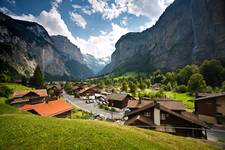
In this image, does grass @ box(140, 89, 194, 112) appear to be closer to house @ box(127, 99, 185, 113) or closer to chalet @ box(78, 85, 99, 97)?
house @ box(127, 99, 185, 113)

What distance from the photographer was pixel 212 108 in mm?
40219

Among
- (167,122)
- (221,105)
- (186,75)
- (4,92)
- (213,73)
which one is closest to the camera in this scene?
(167,122)

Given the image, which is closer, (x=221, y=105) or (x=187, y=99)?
(x=221, y=105)

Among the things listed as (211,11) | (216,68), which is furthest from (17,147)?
(211,11)

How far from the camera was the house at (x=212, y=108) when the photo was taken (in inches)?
1495

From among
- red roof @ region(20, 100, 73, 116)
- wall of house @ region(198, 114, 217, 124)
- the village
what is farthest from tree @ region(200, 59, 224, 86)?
red roof @ region(20, 100, 73, 116)

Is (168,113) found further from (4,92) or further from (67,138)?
(4,92)

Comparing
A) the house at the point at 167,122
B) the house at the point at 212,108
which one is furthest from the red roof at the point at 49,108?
the house at the point at 212,108

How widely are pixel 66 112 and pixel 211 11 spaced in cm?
15332

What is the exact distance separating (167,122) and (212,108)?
56.7ft

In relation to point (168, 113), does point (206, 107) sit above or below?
below

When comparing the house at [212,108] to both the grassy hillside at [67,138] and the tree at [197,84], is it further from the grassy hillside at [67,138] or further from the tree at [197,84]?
the tree at [197,84]

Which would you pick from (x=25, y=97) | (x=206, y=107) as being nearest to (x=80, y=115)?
(x=25, y=97)

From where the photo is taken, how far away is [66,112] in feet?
161
